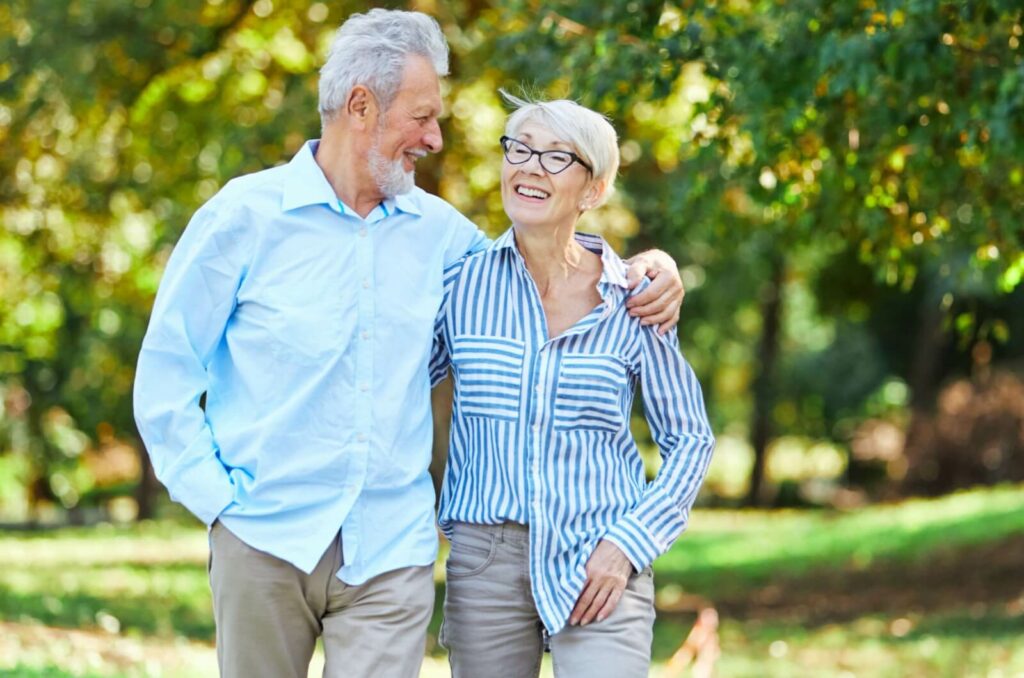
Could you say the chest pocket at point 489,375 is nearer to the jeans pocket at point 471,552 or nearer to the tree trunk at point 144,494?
the jeans pocket at point 471,552

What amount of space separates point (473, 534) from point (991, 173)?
178 inches

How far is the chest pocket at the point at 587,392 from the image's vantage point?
11.7ft

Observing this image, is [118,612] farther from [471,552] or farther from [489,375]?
[489,375]

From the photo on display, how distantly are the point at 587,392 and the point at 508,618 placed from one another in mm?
580

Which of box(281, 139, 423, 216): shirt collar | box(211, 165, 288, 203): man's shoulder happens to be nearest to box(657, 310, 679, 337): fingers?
box(281, 139, 423, 216): shirt collar

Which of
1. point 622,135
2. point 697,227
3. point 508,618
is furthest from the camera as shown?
point 622,135

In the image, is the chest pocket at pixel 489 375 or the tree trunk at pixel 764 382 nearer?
the chest pocket at pixel 489 375

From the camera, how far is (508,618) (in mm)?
3615

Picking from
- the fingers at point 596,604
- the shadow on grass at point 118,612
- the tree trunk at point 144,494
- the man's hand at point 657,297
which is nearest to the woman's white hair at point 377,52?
the man's hand at point 657,297

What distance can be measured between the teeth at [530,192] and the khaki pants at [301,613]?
3.08 feet

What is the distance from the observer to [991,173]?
723cm

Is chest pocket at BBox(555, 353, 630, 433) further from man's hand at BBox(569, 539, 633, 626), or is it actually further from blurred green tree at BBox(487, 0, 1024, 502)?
blurred green tree at BBox(487, 0, 1024, 502)

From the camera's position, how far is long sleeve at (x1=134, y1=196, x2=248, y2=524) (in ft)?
11.2

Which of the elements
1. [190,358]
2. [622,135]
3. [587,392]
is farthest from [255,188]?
[622,135]
